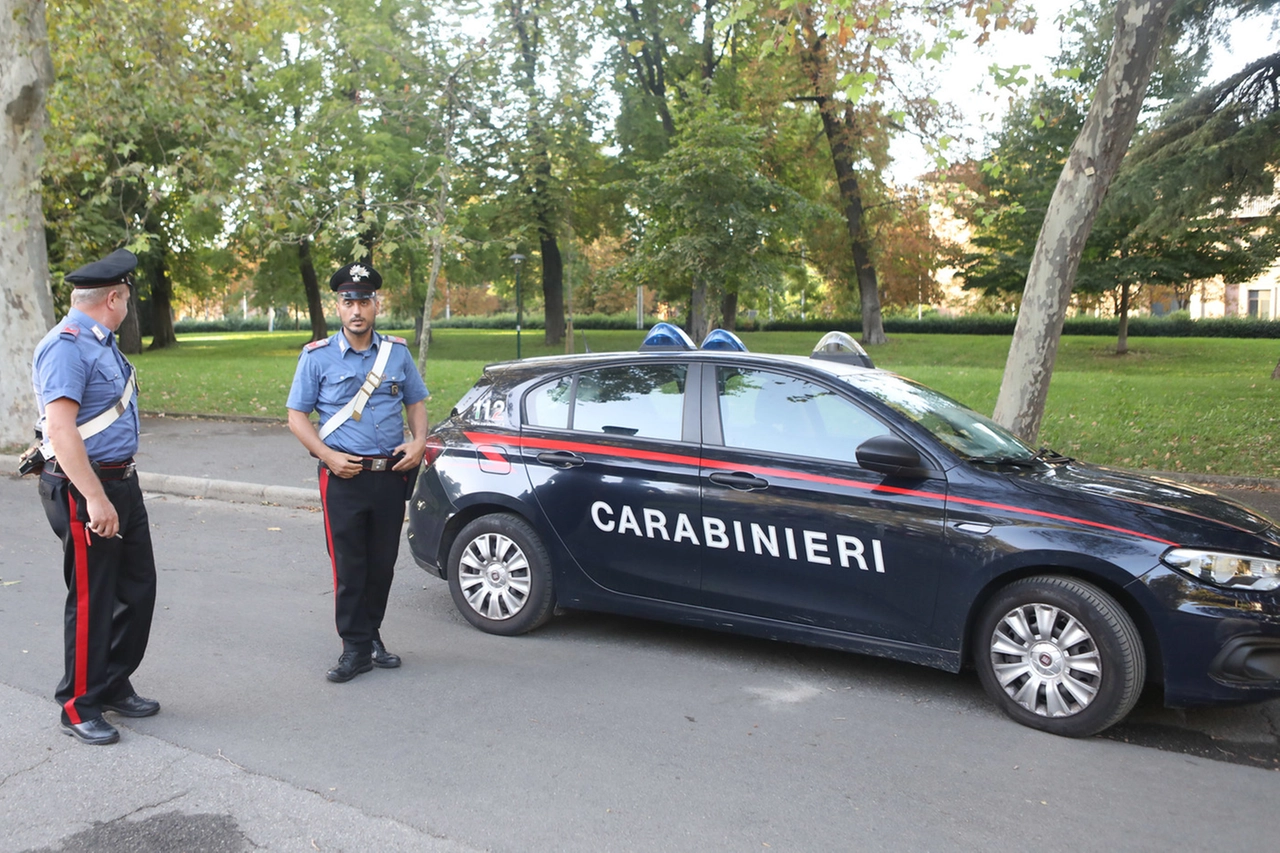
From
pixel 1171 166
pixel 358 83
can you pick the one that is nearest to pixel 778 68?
pixel 1171 166

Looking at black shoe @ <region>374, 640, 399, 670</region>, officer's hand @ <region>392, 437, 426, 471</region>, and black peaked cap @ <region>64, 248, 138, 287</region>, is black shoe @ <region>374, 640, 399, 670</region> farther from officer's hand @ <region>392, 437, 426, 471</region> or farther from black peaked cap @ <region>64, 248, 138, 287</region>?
black peaked cap @ <region>64, 248, 138, 287</region>

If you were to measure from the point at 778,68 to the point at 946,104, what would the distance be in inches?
296

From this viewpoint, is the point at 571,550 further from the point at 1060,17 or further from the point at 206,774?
the point at 1060,17

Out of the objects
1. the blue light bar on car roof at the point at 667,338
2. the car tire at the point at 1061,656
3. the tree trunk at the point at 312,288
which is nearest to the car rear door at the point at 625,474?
the blue light bar on car roof at the point at 667,338

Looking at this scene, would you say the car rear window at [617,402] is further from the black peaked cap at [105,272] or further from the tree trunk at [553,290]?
the tree trunk at [553,290]

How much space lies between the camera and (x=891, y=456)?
4586 millimetres

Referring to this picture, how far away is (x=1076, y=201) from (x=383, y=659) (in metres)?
6.72

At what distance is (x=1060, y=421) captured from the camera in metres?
13.0

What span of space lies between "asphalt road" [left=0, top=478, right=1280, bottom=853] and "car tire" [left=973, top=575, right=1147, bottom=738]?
13cm

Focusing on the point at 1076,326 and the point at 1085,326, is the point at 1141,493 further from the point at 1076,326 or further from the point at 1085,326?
the point at 1076,326

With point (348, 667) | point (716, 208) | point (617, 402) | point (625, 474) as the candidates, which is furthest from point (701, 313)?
point (348, 667)

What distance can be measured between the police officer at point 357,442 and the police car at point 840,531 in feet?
2.76

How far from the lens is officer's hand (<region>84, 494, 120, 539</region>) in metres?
3.91

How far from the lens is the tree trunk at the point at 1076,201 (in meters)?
8.23
